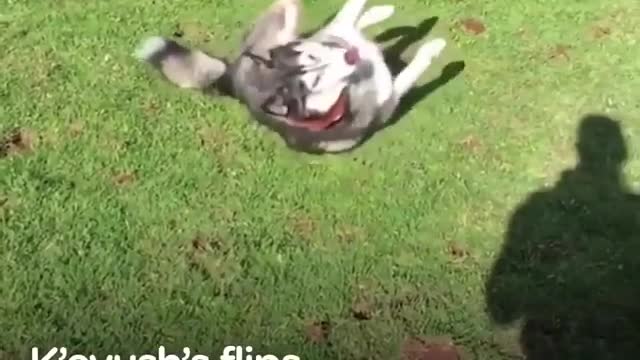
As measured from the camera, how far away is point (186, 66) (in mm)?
6121

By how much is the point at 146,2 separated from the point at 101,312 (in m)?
2.55

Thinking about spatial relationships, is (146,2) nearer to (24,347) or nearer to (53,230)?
(53,230)

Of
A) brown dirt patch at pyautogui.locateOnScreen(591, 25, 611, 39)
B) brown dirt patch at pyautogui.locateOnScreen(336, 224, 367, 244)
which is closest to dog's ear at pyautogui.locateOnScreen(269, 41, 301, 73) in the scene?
brown dirt patch at pyautogui.locateOnScreen(336, 224, 367, 244)

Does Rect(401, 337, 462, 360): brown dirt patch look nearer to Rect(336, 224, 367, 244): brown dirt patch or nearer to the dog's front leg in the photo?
Rect(336, 224, 367, 244): brown dirt patch

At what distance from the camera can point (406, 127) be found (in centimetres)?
607

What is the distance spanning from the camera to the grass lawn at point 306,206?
488cm

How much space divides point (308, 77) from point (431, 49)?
855 millimetres

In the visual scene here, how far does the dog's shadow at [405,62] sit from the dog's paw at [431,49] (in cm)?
16

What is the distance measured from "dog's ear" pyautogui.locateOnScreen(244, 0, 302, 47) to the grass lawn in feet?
1.18

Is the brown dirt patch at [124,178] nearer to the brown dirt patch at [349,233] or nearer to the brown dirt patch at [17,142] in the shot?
the brown dirt patch at [17,142]

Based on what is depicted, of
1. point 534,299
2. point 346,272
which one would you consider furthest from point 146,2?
point 534,299

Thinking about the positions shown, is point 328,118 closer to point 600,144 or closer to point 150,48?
point 150,48

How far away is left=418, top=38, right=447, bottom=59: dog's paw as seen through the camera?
6.23 meters

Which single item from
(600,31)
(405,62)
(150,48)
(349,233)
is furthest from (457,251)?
(600,31)
